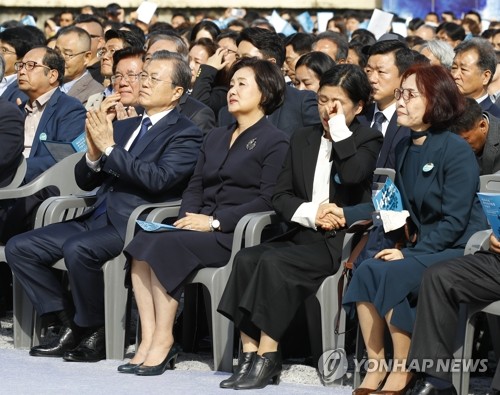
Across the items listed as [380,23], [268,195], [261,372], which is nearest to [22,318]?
[268,195]

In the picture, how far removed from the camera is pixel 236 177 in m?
7.90

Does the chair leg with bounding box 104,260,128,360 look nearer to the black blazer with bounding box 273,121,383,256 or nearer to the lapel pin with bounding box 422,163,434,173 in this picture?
the black blazer with bounding box 273,121,383,256

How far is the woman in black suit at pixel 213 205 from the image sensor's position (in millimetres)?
7516

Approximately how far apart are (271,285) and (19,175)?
7.84 feet

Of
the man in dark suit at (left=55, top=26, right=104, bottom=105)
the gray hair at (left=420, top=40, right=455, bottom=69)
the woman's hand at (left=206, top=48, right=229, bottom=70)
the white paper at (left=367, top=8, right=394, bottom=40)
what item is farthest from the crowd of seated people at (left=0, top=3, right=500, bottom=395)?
the white paper at (left=367, top=8, right=394, bottom=40)

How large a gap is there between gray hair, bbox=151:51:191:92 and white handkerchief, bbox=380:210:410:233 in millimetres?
1970

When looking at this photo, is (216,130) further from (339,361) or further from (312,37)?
(312,37)

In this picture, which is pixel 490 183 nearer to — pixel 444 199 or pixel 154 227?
pixel 444 199

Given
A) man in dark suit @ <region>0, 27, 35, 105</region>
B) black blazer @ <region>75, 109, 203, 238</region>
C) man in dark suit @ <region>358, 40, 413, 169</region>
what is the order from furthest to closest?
man in dark suit @ <region>0, 27, 35, 105</region> < man in dark suit @ <region>358, 40, 413, 169</region> < black blazer @ <region>75, 109, 203, 238</region>

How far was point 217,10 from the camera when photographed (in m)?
29.4

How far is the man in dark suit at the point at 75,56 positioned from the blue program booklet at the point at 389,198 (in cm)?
477

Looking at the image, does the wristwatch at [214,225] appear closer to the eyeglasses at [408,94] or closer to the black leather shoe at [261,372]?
the black leather shoe at [261,372]

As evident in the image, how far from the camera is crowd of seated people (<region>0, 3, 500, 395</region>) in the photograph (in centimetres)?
680

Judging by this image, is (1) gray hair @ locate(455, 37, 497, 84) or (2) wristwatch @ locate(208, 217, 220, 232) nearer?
(2) wristwatch @ locate(208, 217, 220, 232)
